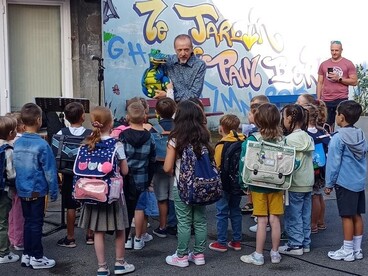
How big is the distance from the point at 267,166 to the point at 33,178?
2170 mm

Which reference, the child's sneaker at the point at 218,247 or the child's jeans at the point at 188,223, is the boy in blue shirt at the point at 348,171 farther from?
the child's jeans at the point at 188,223

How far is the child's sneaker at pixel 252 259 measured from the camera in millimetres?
5957

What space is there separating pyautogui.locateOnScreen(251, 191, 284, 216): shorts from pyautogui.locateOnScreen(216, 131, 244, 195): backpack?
278 mm

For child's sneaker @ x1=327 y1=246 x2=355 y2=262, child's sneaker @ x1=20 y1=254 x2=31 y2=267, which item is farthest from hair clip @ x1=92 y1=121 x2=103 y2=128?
child's sneaker @ x1=327 y1=246 x2=355 y2=262

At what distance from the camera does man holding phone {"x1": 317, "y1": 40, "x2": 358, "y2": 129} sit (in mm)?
10367

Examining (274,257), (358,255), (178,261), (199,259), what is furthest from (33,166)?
(358,255)

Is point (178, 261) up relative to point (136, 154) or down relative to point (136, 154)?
down

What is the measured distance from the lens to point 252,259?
600 centimetres

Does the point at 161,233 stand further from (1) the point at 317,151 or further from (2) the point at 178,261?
(1) the point at 317,151

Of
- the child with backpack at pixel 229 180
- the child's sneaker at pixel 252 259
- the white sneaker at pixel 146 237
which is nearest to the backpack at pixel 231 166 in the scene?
the child with backpack at pixel 229 180

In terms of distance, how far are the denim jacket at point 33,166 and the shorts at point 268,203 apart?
191cm

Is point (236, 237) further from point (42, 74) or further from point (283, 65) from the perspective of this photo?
point (283, 65)

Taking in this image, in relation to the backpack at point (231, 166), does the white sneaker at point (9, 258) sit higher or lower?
lower

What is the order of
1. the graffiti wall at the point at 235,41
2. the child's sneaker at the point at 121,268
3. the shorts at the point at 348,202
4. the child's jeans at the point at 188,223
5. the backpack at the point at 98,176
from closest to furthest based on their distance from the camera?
the backpack at the point at 98,176 < the child's sneaker at the point at 121,268 < the child's jeans at the point at 188,223 < the shorts at the point at 348,202 < the graffiti wall at the point at 235,41
